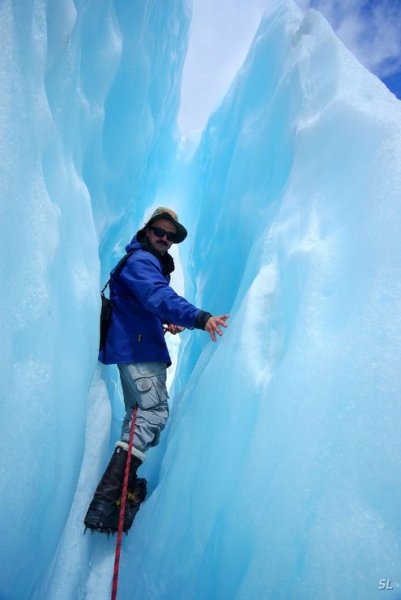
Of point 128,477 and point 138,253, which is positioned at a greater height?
point 138,253

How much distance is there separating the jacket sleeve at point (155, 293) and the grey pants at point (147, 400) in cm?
32

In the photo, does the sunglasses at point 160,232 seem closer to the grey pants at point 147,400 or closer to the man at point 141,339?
the man at point 141,339

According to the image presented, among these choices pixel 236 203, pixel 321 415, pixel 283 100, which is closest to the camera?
pixel 321 415

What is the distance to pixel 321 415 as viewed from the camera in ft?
3.90

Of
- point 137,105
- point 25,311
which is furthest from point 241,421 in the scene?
point 137,105

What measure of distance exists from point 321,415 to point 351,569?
0.42 m

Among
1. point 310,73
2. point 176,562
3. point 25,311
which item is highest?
point 310,73

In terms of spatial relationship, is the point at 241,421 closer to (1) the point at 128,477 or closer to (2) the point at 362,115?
(1) the point at 128,477

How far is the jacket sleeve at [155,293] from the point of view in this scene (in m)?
1.52

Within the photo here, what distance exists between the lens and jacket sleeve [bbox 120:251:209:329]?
152 cm

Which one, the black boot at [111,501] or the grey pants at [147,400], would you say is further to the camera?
the grey pants at [147,400]


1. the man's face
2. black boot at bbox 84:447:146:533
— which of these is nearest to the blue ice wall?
black boot at bbox 84:447:146:533

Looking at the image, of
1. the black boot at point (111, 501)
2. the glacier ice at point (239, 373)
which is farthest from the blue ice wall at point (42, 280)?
the black boot at point (111, 501)

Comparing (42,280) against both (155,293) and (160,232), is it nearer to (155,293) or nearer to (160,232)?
(155,293)
